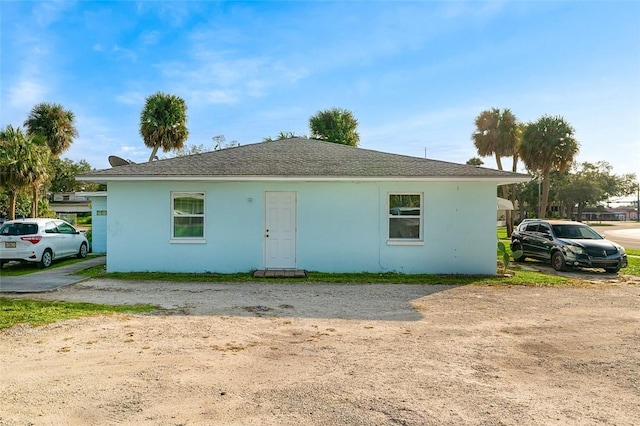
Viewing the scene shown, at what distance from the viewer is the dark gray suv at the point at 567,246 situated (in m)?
13.1

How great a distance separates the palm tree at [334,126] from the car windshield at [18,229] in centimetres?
2031

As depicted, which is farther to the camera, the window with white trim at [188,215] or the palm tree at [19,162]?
the palm tree at [19,162]

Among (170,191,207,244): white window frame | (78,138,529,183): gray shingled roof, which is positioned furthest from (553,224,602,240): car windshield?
(170,191,207,244): white window frame

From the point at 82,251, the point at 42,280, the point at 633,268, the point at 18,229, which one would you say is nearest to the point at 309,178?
the point at 42,280

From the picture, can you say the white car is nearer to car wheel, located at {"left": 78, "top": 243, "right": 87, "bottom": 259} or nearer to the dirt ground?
car wheel, located at {"left": 78, "top": 243, "right": 87, "bottom": 259}

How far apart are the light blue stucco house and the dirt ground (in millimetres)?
3410

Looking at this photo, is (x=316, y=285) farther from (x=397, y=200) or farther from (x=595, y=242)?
(x=595, y=242)

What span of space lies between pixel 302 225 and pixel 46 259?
28.8ft

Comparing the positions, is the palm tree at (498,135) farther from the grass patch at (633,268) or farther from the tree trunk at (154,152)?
the tree trunk at (154,152)

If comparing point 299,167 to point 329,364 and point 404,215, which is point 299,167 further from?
point 329,364

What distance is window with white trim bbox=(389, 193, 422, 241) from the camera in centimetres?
1212

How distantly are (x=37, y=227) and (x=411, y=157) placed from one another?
496 inches

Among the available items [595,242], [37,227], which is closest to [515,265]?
[595,242]

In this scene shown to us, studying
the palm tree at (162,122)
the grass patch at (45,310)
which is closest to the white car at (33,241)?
the grass patch at (45,310)
